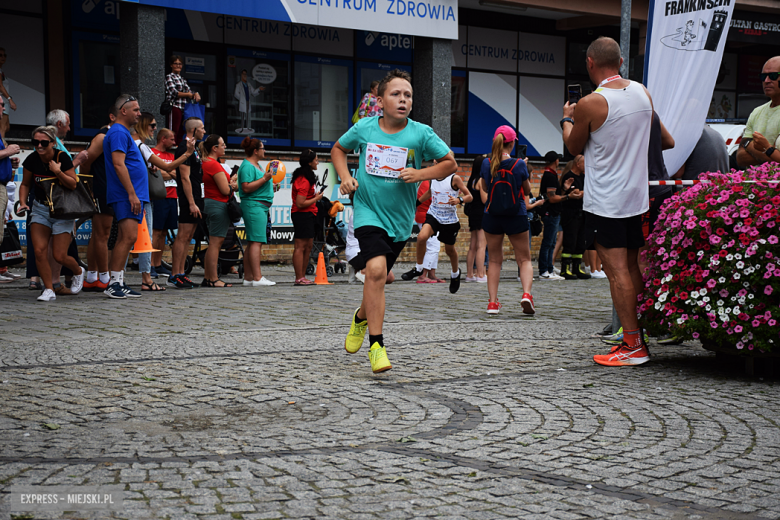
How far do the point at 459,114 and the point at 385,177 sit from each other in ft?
52.8

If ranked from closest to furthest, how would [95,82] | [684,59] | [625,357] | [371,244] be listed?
[371,244] → [625,357] → [684,59] → [95,82]

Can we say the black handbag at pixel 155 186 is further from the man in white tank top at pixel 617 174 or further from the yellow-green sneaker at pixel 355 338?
the man in white tank top at pixel 617 174

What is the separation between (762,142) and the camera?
6.71 m

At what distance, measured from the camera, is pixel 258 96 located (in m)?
18.8

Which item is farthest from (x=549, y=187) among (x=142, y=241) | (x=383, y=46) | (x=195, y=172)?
(x=383, y=46)

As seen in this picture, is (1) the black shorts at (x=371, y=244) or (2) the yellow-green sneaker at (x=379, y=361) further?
(1) the black shorts at (x=371, y=244)

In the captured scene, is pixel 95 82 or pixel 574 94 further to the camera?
pixel 95 82

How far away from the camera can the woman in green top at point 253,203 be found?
39.4 ft

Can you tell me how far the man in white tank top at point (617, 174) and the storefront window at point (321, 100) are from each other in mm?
13824

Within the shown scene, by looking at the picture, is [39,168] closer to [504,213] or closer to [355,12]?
[504,213]

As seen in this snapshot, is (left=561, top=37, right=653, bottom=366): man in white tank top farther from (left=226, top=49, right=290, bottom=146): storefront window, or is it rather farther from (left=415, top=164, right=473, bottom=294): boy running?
(left=226, top=49, right=290, bottom=146): storefront window

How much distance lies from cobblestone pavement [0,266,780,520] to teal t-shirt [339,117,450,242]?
98cm

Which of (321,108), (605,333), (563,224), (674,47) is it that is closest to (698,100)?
(674,47)

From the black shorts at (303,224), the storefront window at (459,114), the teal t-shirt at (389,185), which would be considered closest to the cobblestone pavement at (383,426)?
the teal t-shirt at (389,185)
